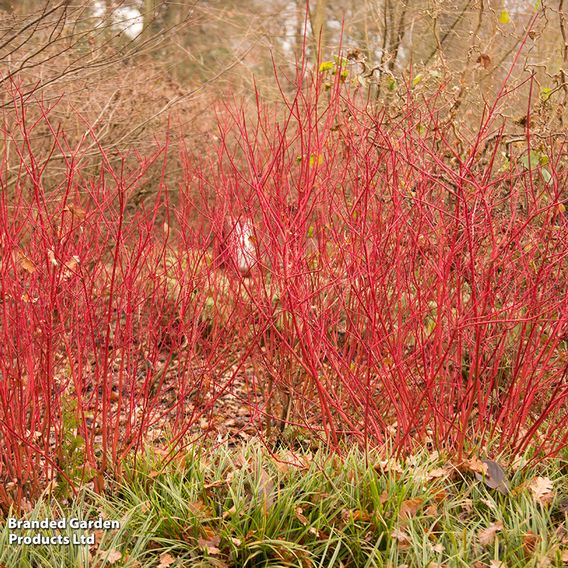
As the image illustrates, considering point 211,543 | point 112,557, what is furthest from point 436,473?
point 112,557

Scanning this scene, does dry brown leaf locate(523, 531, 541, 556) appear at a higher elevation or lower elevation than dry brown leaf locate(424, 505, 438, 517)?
lower

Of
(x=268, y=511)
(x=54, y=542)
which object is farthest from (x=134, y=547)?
(x=268, y=511)

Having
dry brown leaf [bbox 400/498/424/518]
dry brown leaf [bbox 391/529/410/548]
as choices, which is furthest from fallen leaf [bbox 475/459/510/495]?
dry brown leaf [bbox 391/529/410/548]

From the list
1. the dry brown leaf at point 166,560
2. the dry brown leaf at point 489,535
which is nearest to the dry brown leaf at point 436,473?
the dry brown leaf at point 489,535

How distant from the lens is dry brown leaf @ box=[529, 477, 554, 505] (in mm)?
2965

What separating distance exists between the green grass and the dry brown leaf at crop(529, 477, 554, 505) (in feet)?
0.04

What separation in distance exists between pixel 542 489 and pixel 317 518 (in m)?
1.01

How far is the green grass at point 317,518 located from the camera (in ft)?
8.74

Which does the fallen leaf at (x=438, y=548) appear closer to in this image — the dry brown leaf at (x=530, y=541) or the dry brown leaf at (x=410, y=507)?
the dry brown leaf at (x=410, y=507)

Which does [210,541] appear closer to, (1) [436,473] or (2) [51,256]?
(1) [436,473]

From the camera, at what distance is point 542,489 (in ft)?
9.85

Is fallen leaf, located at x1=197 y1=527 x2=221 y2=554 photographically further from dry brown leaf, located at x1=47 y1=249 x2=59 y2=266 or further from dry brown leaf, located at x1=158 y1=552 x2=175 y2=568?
dry brown leaf, located at x1=47 y1=249 x2=59 y2=266

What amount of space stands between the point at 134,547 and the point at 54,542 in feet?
1.06

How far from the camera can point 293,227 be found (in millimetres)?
3090
